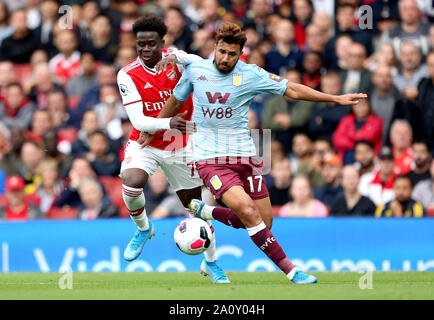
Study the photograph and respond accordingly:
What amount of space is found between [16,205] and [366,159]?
553 cm

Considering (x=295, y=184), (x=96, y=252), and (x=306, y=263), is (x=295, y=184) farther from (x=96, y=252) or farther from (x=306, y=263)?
(x=96, y=252)

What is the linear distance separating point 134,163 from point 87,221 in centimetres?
281

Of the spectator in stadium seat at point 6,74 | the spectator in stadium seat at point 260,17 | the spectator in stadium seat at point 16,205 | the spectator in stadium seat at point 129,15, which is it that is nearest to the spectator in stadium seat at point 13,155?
the spectator in stadium seat at point 16,205

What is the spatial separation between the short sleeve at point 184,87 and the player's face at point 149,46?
617mm

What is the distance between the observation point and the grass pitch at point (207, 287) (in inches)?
338

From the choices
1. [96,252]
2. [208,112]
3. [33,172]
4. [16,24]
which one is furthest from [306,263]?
[16,24]

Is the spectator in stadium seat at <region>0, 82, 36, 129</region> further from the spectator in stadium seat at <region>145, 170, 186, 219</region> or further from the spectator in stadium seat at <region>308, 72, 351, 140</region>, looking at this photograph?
the spectator in stadium seat at <region>308, 72, 351, 140</region>

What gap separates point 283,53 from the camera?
15.4 meters

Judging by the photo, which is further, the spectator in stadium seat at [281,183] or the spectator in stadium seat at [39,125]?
the spectator in stadium seat at [39,125]

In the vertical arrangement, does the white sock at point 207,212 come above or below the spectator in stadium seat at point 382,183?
below

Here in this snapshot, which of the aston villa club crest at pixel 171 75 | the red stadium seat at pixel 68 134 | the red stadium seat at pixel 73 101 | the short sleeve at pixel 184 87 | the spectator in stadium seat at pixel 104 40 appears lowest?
the red stadium seat at pixel 68 134

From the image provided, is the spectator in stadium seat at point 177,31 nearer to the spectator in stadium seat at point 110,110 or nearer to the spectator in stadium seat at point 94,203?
the spectator in stadium seat at point 110,110

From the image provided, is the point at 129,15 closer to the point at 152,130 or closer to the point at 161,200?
the point at 161,200

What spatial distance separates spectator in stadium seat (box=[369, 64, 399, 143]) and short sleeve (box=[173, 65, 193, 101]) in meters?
4.85
